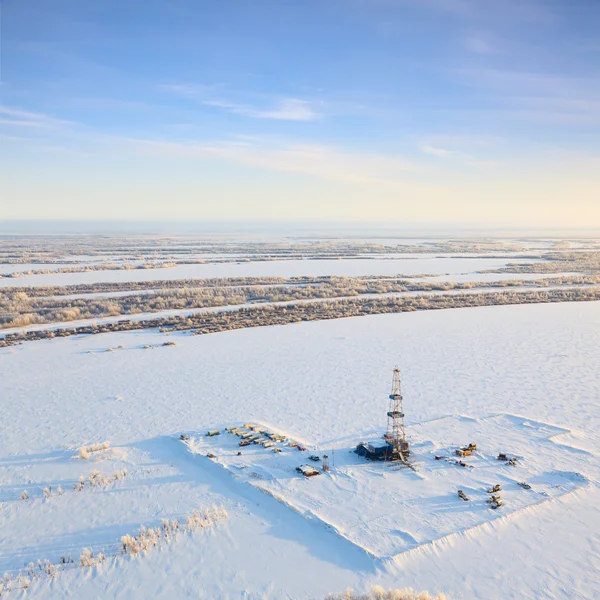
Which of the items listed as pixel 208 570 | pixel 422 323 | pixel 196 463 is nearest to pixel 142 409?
pixel 196 463

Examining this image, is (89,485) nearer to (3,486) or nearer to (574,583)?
(3,486)

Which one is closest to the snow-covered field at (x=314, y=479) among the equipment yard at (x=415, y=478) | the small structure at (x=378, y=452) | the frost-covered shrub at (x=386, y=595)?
the equipment yard at (x=415, y=478)

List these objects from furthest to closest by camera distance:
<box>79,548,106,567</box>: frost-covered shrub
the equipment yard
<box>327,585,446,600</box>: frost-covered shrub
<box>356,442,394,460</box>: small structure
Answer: <box>356,442,394,460</box>: small structure < the equipment yard < <box>79,548,106,567</box>: frost-covered shrub < <box>327,585,446,600</box>: frost-covered shrub

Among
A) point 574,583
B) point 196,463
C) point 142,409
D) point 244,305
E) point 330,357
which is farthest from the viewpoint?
point 244,305

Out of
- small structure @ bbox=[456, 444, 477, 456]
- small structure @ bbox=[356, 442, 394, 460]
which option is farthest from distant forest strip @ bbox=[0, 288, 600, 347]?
small structure @ bbox=[456, 444, 477, 456]

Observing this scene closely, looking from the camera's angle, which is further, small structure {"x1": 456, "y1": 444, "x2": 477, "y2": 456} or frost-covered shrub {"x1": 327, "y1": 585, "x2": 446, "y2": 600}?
small structure {"x1": 456, "y1": 444, "x2": 477, "y2": 456}

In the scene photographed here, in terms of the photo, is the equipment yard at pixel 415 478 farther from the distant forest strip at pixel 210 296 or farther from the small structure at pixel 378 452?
the distant forest strip at pixel 210 296

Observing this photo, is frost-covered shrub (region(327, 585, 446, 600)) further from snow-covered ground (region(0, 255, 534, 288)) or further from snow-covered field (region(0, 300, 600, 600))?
snow-covered ground (region(0, 255, 534, 288))
